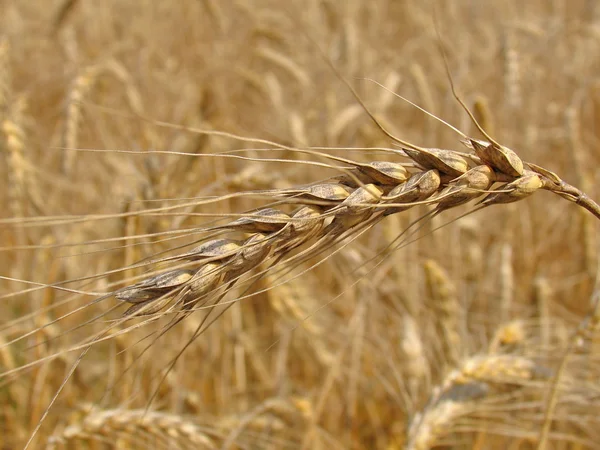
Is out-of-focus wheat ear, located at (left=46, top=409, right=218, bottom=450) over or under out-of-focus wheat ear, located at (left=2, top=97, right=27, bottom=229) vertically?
under

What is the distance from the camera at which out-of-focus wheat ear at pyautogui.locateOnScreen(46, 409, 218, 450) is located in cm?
111

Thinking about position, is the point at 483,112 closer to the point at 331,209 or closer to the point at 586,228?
the point at 586,228

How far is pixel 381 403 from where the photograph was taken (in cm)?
188

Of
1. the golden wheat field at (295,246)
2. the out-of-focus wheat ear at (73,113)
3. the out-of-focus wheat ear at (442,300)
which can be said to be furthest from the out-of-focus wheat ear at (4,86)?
the out-of-focus wheat ear at (442,300)

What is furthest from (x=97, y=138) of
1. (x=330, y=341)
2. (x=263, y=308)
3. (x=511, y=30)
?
(x=511, y=30)

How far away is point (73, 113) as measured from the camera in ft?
5.96

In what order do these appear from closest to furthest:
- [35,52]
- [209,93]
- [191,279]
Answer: [191,279]
[209,93]
[35,52]

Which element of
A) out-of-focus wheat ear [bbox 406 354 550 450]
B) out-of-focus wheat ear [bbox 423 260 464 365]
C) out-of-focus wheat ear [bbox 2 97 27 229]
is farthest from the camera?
out-of-focus wheat ear [bbox 2 97 27 229]

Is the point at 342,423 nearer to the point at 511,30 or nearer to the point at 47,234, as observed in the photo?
the point at 47,234

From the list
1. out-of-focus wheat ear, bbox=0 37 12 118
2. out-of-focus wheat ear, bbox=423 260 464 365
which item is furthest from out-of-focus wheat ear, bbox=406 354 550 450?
out-of-focus wheat ear, bbox=0 37 12 118

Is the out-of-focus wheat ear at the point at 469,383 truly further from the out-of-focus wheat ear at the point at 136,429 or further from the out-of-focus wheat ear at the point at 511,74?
the out-of-focus wheat ear at the point at 511,74

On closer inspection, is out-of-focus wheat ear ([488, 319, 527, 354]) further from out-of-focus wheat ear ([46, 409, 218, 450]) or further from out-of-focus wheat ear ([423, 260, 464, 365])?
out-of-focus wheat ear ([46, 409, 218, 450])

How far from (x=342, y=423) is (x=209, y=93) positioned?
4.15 ft

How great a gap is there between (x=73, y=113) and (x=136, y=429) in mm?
1072
